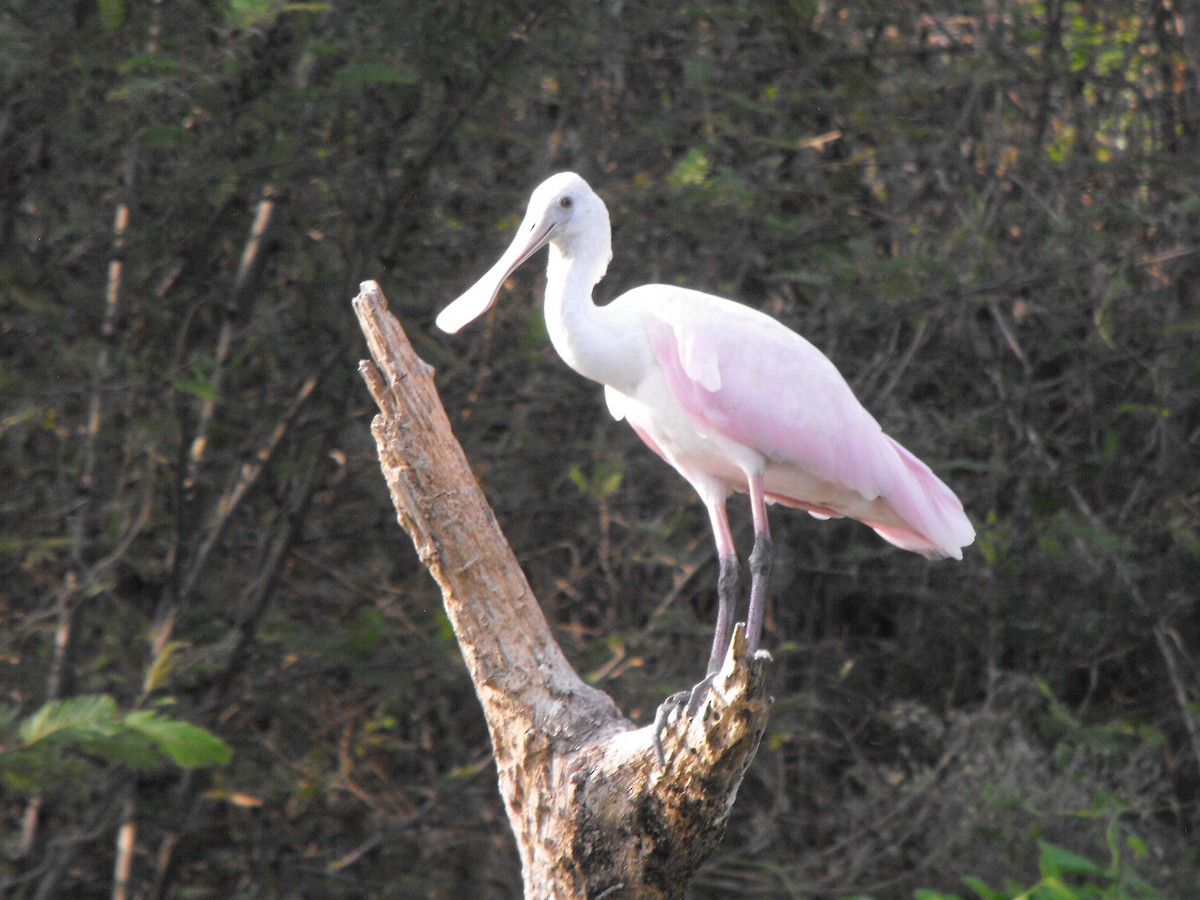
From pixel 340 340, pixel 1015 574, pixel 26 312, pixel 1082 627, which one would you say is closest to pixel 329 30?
pixel 340 340

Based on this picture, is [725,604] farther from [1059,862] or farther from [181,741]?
[1059,862]

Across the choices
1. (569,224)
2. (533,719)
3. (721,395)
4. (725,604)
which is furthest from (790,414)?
(533,719)

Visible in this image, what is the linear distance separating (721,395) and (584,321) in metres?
0.44

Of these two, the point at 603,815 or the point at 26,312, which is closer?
the point at 603,815

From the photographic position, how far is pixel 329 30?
5.94m

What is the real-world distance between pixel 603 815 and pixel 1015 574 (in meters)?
4.69

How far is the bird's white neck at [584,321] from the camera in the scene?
4.25 m

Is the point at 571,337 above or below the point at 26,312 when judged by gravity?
above

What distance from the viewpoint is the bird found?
4332 millimetres

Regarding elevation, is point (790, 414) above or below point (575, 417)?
above

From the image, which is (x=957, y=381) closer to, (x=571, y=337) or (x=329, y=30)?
(x=329, y=30)

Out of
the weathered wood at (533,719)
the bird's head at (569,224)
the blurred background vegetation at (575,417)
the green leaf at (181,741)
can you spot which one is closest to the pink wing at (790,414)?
the bird's head at (569,224)

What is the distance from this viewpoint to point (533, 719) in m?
3.65

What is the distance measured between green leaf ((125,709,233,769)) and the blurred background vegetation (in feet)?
0.46
